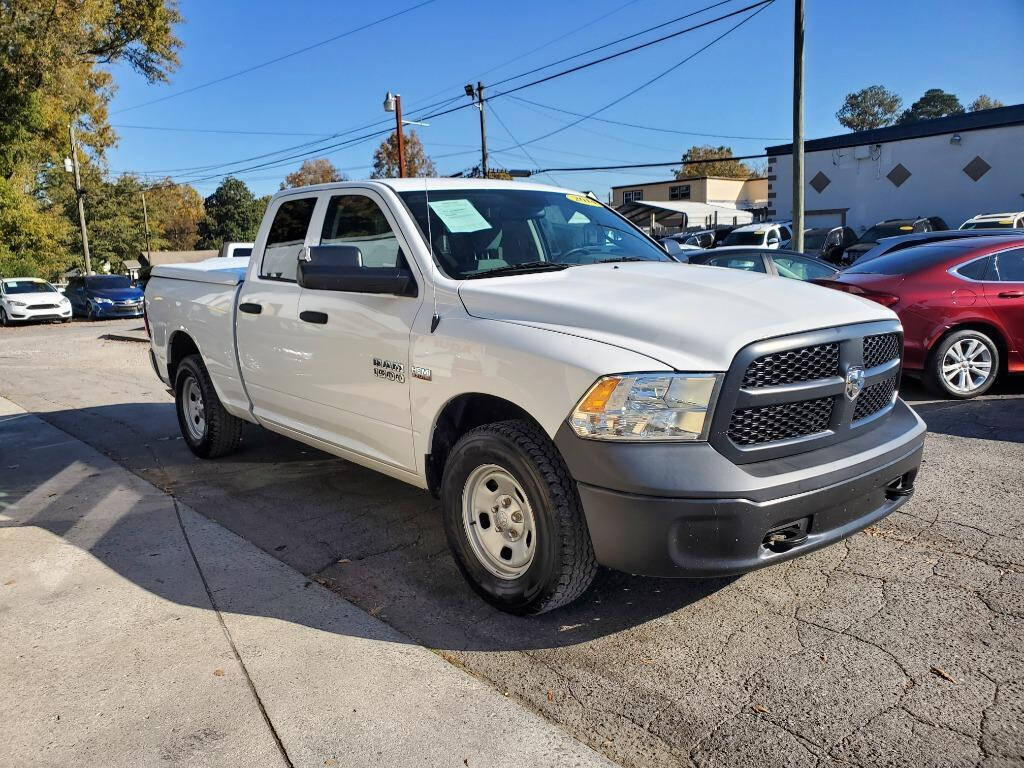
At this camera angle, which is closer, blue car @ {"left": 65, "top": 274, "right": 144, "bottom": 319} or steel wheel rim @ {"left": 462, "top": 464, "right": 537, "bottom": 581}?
steel wheel rim @ {"left": 462, "top": 464, "right": 537, "bottom": 581}

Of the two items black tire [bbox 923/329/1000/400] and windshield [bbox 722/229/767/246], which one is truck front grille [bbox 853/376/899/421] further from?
windshield [bbox 722/229/767/246]

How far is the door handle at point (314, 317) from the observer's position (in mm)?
4531

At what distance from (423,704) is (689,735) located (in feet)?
3.09

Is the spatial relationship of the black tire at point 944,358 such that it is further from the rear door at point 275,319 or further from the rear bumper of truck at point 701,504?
the rear door at point 275,319

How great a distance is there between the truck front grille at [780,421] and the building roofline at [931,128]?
30.8 m

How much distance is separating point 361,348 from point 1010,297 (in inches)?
247

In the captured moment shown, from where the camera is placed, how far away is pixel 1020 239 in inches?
306

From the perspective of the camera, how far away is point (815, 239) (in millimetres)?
26188

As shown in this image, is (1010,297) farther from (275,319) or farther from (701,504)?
(275,319)

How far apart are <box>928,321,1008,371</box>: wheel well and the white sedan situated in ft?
87.3

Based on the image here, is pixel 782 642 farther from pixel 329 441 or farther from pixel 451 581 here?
pixel 329 441

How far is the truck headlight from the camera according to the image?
9.77ft

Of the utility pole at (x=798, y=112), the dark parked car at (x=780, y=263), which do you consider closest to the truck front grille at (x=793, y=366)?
the dark parked car at (x=780, y=263)

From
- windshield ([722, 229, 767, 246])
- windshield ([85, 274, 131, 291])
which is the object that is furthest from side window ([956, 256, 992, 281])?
windshield ([85, 274, 131, 291])
